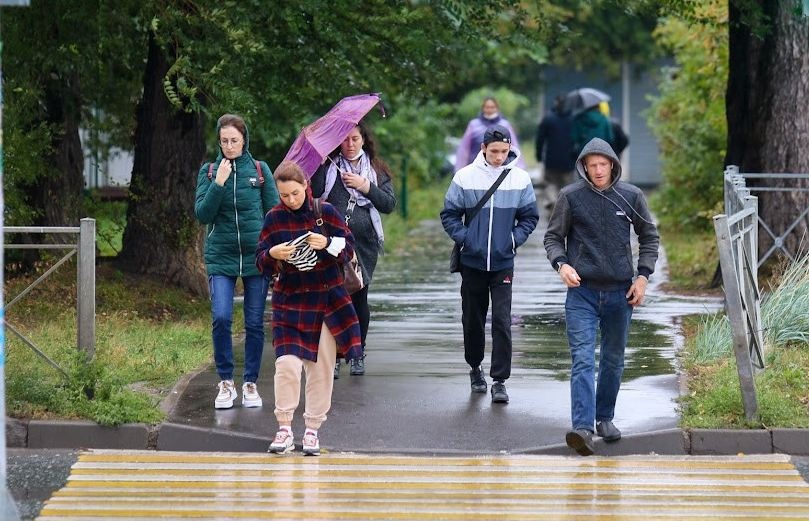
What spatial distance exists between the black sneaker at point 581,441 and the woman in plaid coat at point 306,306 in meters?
1.26

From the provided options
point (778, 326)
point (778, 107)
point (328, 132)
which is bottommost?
point (778, 326)

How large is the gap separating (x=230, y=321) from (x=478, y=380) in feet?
5.51

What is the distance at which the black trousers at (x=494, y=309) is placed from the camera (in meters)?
8.95

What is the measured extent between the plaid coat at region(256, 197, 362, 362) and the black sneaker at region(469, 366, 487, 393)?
1.68 metres

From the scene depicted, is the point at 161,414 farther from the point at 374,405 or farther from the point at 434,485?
the point at 434,485

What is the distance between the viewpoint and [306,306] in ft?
25.4

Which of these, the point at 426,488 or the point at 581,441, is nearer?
the point at 426,488

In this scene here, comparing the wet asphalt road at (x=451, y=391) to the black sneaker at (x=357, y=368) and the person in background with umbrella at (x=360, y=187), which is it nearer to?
the black sneaker at (x=357, y=368)

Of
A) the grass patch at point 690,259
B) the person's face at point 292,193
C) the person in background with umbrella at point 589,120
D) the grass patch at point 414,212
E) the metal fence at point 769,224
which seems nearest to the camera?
the person's face at point 292,193

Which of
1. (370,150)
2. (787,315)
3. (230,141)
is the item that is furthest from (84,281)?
(787,315)

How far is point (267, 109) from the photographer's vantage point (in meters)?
13.0

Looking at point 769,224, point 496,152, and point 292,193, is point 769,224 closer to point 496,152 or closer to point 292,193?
point 496,152

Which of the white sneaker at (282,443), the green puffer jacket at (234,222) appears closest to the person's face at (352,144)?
the green puffer jacket at (234,222)

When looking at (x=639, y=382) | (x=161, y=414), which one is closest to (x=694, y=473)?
(x=639, y=382)
